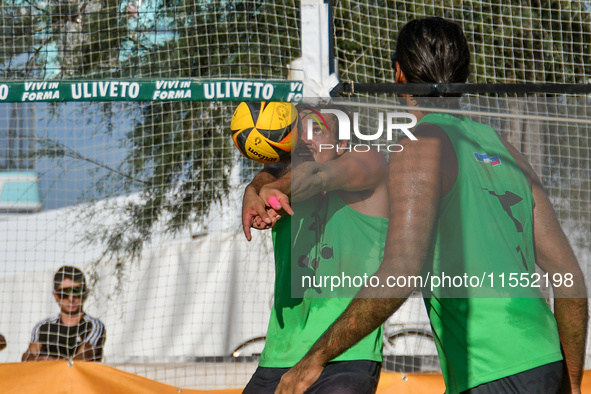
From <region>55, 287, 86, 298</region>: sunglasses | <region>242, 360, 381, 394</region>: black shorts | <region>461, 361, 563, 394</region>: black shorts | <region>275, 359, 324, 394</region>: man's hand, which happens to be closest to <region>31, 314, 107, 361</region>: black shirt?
<region>55, 287, 86, 298</region>: sunglasses

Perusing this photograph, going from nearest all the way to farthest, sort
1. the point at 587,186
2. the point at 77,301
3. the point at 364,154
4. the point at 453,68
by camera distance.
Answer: the point at 453,68
the point at 364,154
the point at 77,301
the point at 587,186

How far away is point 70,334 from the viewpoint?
527 cm

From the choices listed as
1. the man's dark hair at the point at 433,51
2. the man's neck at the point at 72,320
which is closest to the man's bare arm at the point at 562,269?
the man's dark hair at the point at 433,51

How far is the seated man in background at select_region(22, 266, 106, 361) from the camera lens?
17.1 feet

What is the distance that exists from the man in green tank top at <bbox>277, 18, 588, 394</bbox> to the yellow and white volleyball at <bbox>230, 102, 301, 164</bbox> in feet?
3.30

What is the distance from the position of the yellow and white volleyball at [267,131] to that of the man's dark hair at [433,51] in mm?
923

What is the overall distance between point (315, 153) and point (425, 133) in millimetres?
1083

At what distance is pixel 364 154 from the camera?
2291 mm

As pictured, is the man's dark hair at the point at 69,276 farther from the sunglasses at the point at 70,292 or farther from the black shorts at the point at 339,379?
the black shorts at the point at 339,379

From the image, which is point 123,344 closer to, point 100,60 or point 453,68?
point 100,60

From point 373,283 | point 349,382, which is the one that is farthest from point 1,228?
point 373,283

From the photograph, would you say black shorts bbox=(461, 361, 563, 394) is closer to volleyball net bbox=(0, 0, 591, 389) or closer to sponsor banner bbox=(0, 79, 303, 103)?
sponsor banner bbox=(0, 79, 303, 103)

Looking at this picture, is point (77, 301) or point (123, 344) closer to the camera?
point (77, 301)

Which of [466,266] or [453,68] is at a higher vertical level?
[453,68]
